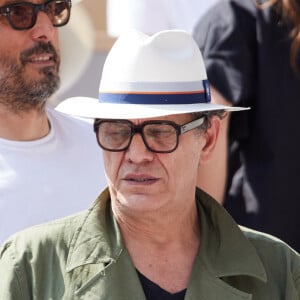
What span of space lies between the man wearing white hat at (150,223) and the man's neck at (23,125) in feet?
2.44

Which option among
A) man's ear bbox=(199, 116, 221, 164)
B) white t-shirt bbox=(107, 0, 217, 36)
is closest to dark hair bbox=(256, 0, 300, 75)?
man's ear bbox=(199, 116, 221, 164)

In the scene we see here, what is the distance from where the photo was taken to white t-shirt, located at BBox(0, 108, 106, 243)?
3.52 meters

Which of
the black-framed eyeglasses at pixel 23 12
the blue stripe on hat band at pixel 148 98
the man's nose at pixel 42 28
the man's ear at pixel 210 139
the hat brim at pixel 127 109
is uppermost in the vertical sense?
the black-framed eyeglasses at pixel 23 12

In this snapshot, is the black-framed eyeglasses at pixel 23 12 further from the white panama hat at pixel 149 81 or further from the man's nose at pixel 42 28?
the white panama hat at pixel 149 81

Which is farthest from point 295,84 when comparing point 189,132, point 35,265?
point 35,265

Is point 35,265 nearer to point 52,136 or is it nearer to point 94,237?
point 94,237

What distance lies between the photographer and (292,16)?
3.50m

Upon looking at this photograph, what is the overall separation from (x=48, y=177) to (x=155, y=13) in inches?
37.2

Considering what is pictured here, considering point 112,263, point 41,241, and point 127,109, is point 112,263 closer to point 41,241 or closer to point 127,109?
point 41,241

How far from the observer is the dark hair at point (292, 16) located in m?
3.48

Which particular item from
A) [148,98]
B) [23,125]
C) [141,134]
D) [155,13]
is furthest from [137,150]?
[155,13]

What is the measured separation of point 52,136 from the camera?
151 inches

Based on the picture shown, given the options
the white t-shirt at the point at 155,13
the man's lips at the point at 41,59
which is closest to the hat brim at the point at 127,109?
the man's lips at the point at 41,59

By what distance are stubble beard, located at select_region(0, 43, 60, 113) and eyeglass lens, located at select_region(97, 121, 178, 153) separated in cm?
90
